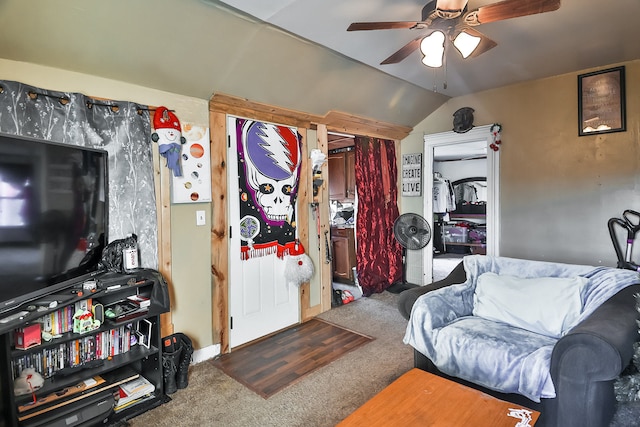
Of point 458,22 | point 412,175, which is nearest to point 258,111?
point 458,22

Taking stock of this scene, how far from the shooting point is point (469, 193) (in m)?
7.40

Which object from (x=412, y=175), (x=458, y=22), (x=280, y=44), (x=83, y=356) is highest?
(x=280, y=44)

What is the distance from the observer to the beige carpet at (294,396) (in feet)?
6.55

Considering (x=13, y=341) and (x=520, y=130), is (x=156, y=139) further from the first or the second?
(x=520, y=130)

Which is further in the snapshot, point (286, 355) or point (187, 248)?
point (286, 355)

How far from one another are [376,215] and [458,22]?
9.27ft

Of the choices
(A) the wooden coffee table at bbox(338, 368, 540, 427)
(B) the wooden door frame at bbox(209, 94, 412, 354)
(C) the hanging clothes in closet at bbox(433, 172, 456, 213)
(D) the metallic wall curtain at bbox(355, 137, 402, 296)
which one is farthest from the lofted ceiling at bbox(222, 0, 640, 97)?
(C) the hanging clothes in closet at bbox(433, 172, 456, 213)

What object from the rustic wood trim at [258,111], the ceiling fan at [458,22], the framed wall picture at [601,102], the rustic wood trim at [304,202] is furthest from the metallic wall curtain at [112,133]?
the framed wall picture at [601,102]

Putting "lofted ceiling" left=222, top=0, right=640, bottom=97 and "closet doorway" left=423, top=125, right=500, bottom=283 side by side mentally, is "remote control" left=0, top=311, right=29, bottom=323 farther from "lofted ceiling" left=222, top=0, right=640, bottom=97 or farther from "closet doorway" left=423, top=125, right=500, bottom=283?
"closet doorway" left=423, top=125, right=500, bottom=283

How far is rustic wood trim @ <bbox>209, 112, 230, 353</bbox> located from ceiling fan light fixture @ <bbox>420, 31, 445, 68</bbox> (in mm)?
1648

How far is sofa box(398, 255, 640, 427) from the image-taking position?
149 centimetres

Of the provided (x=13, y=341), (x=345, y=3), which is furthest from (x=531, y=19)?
(x=13, y=341)

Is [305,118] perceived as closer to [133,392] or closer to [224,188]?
[224,188]

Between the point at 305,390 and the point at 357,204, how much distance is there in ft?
8.06
